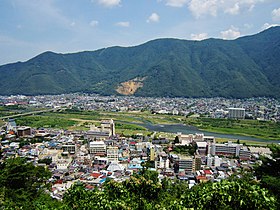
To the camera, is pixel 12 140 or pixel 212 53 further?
pixel 212 53

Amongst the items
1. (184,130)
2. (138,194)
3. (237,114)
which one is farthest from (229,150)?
(237,114)

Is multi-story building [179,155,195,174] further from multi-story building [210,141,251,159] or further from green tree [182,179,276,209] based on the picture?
green tree [182,179,276,209]

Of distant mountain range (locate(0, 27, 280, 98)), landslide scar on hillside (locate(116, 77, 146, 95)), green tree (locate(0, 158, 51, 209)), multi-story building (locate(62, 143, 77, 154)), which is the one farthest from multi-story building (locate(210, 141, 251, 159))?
landslide scar on hillside (locate(116, 77, 146, 95))

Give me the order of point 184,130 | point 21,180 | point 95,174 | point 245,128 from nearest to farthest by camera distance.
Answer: point 21,180
point 95,174
point 184,130
point 245,128

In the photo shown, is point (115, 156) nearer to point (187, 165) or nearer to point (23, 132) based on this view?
point (187, 165)

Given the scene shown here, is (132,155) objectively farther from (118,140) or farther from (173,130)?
(173,130)

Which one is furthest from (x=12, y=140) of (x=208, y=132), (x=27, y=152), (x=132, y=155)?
(x=208, y=132)
